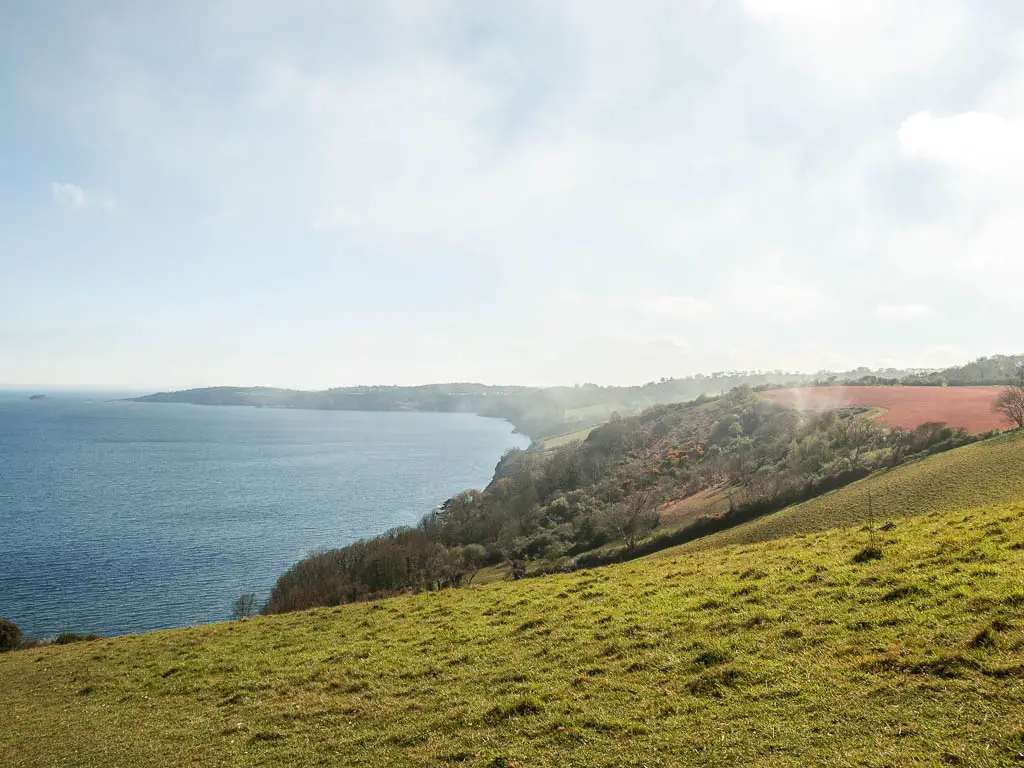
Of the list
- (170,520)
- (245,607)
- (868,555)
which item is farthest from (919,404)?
(170,520)

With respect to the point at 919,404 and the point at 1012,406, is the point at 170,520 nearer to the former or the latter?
the point at 1012,406

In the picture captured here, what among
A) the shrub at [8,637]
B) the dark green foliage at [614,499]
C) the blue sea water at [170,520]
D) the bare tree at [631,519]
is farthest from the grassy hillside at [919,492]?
Answer: the blue sea water at [170,520]

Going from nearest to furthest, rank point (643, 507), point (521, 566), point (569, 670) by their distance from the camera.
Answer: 1. point (569, 670)
2. point (521, 566)
3. point (643, 507)

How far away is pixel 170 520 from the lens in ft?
303

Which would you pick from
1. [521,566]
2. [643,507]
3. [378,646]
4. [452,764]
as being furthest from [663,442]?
[452,764]

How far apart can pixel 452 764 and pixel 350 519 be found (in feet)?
317

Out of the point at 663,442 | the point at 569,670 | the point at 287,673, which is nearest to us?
the point at 569,670

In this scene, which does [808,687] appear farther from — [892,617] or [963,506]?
[963,506]

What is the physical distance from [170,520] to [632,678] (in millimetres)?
103249

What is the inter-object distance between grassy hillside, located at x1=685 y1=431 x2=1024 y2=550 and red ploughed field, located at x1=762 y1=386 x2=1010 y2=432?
17196 millimetres

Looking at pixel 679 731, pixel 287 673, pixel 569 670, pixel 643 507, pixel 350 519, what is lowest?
pixel 350 519

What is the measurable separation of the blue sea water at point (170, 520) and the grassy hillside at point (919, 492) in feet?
179

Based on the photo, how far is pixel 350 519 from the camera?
3935 inches

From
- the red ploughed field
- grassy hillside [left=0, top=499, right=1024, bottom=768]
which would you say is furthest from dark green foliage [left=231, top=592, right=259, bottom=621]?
the red ploughed field
